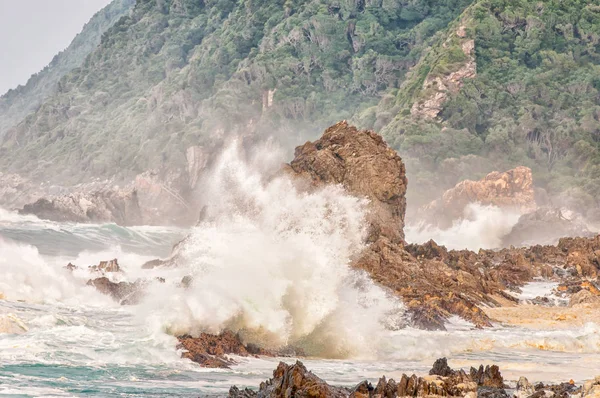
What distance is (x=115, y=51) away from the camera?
16038 cm

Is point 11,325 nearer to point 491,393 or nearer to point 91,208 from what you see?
point 491,393

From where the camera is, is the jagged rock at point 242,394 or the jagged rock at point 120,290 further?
the jagged rock at point 120,290

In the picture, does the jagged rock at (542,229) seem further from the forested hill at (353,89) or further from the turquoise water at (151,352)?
the turquoise water at (151,352)

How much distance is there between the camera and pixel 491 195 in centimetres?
7156

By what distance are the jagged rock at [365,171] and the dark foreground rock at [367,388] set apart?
2320 centimetres

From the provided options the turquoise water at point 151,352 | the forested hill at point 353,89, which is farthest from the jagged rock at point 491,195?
the turquoise water at point 151,352

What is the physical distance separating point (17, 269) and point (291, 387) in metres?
20.3

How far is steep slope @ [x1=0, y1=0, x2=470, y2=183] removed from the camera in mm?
113312

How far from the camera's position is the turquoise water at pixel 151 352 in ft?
43.9

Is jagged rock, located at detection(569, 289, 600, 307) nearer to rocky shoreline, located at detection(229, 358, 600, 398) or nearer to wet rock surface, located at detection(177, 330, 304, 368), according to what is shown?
wet rock surface, located at detection(177, 330, 304, 368)

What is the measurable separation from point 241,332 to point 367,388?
7.21 meters

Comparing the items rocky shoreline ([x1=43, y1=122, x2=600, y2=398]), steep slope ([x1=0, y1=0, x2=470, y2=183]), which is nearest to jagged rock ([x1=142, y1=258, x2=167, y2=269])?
rocky shoreline ([x1=43, y1=122, x2=600, y2=398])

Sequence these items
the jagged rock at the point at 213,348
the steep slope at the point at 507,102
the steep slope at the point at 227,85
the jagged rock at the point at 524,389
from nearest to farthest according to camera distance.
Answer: the jagged rock at the point at 524,389 → the jagged rock at the point at 213,348 → the steep slope at the point at 507,102 → the steep slope at the point at 227,85

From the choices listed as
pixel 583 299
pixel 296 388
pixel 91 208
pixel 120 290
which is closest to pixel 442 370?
pixel 296 388
